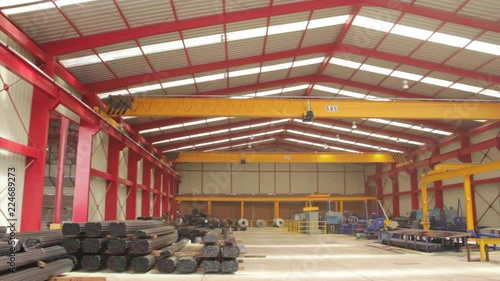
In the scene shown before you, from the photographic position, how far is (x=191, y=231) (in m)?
17.0

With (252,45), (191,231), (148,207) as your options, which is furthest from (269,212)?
(252,45)

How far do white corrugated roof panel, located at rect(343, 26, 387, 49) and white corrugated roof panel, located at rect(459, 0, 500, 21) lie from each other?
101 inches

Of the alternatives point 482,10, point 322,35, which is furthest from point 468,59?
point 322,35

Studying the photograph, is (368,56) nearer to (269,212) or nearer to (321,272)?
(321,272)

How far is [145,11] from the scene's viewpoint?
9859 mm

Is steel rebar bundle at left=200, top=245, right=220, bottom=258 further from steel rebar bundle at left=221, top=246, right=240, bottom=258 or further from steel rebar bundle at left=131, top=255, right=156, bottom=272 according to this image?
steel rebar bundle at left=131, top=255, right=156, bottom=272

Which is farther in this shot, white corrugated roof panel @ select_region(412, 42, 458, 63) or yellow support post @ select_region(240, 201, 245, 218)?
yellow support post @ select_region(240, 201, 245, 218)

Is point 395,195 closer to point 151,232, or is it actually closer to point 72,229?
point 151,232

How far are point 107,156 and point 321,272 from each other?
10.6 meters

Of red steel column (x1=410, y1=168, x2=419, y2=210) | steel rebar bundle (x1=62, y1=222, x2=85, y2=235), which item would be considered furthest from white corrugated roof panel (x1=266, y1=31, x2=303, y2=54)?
red steel column (x1=410, y1=168, x2=419, y2=210)

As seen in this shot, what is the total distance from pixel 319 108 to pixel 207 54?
4732mm

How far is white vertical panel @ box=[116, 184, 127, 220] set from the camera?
1777 centimetres

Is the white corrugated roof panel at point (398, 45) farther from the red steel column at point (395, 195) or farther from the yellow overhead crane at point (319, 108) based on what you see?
the red steel column at point (395, 195)

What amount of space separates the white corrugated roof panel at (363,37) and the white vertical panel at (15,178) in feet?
34.0
